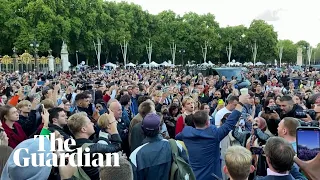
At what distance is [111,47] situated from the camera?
73.4 metres

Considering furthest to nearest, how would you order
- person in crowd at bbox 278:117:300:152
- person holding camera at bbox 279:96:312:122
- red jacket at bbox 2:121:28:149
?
person holding camera at bbox 279:96:312:122, red jacket at bbox 2:121:28:149, person in crowd at bbox 278:117:300:152

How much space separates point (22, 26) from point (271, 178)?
52483 mm

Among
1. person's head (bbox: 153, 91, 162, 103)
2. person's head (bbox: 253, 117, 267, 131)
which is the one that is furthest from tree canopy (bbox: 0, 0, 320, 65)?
person's head (bbox: 253, 117, 267, 131)

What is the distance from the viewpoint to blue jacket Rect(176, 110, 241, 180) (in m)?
5.75

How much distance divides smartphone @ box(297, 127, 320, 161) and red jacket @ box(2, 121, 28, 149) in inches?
166

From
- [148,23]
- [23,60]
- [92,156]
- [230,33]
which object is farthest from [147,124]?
[230,33]

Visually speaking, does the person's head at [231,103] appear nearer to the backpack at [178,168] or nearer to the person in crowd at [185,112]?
the person in crowd at [185,112]

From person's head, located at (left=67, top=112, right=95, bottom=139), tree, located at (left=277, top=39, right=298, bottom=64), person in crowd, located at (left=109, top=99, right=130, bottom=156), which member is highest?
tree, located at (left=277, top=39, right=298, bottom=64)

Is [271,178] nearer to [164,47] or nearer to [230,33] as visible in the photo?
[164,47]

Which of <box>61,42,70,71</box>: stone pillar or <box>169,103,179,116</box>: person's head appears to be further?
<box>61,42,70,71</box>: stone pillar

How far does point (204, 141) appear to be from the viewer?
577 centimetres

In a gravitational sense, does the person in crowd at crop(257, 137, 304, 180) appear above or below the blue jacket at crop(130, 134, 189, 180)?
above

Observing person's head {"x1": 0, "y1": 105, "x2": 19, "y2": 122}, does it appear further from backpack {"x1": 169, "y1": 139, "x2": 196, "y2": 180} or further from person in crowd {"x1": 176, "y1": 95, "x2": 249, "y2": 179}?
backpack {"x1": 169, "y1": 139, "x2": 196, "y2": 180}

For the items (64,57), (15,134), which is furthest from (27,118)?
(64,57)
